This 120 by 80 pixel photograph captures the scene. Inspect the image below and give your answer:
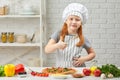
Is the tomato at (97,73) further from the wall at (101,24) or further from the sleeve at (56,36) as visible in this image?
the wall at (101,24)

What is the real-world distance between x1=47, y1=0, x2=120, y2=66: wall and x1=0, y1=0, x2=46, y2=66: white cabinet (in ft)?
0.58

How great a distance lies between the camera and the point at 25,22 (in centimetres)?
469

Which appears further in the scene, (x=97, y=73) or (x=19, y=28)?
(x=19, y=28)

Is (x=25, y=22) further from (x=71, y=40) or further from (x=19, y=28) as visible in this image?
(x=71, y=40)

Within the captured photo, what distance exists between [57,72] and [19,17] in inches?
89.9

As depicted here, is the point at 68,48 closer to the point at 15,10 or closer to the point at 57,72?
the point at 57,72

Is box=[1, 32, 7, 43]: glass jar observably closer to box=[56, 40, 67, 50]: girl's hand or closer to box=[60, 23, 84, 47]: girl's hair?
box=[60, 23, 84, 47]: girl's hair

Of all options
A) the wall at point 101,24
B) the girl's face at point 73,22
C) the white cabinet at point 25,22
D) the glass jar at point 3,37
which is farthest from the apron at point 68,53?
the glass jar at point 3,37

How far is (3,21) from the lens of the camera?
4.69 m

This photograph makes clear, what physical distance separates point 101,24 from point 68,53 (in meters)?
1.88

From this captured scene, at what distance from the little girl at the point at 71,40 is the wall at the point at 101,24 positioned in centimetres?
169

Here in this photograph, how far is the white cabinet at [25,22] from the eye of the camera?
4.43 metres

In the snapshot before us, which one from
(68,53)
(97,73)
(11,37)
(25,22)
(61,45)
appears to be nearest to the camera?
(97,73)

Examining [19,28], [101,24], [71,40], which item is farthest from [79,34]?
[19,28]
